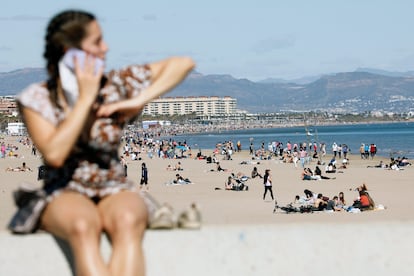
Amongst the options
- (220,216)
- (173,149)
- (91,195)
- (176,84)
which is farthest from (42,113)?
(173,149)

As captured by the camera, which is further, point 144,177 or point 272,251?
point 144,177

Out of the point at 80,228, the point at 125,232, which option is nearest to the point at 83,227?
the point at 80,228

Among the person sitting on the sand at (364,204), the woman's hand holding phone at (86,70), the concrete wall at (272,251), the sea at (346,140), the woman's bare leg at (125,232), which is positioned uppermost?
the woman's hand holding phone at (86,70)

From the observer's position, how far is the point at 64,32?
312 centimetres

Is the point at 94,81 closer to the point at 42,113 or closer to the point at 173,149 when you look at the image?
the point at 42,113

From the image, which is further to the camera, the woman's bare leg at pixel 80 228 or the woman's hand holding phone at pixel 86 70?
the woman's hand holding phone at pixel 86 70

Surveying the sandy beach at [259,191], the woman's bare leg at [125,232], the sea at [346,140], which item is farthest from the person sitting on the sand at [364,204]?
the sea at [346,140]

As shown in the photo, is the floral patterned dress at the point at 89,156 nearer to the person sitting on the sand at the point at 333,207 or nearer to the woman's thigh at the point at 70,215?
the woman's thigh at the point at 70,215

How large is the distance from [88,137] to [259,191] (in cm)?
2353

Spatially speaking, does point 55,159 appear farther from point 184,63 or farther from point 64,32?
point 184,63

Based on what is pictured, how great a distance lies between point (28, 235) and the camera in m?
3.22

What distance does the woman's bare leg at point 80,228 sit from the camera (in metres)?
2.89

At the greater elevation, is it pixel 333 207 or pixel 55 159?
pixel 55 159

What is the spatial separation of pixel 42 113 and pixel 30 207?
369mm
